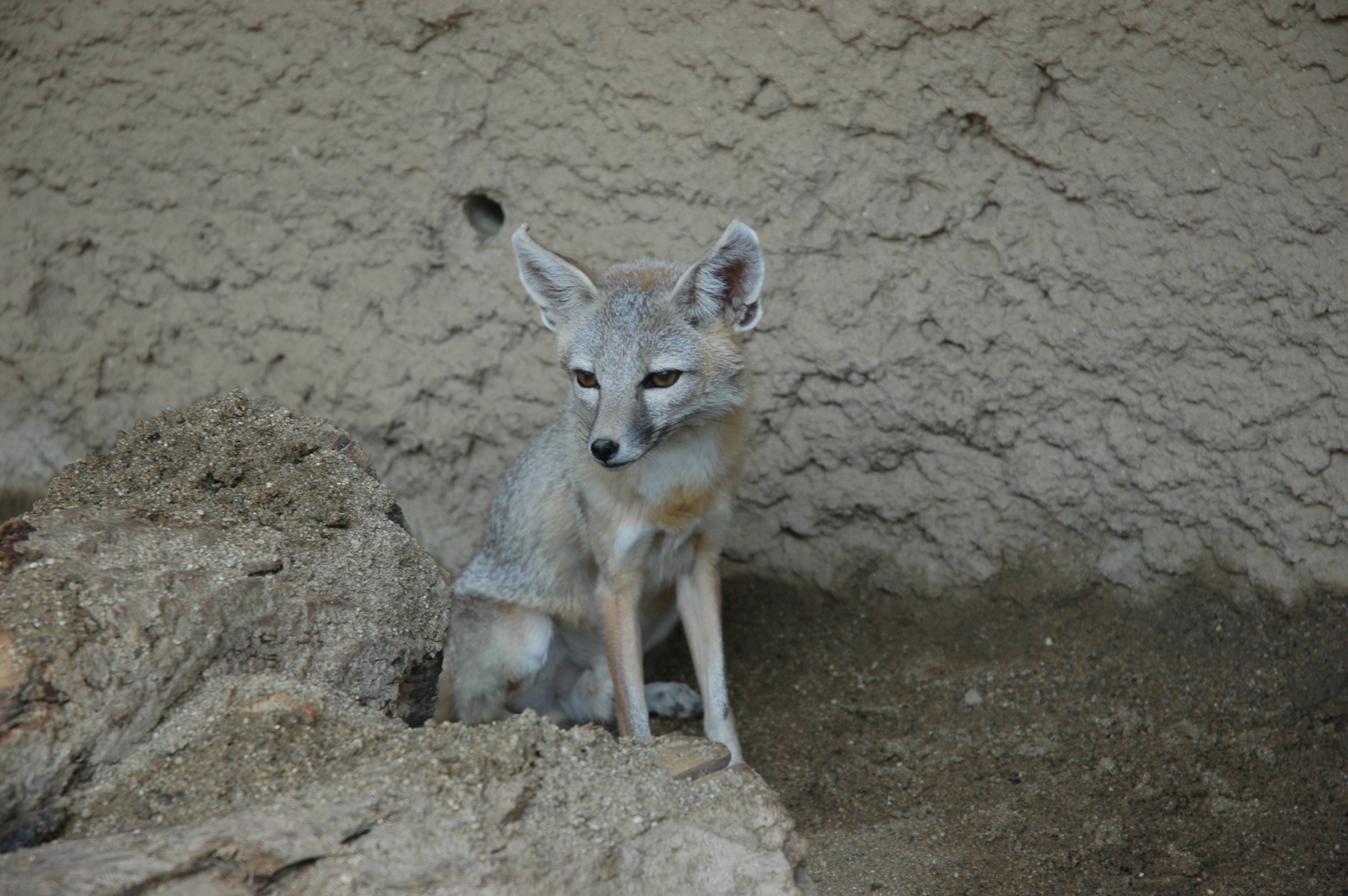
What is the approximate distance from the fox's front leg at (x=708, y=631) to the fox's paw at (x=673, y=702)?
544 mm

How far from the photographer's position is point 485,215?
5363 millimetres

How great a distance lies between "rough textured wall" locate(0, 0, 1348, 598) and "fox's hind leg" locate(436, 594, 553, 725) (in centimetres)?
140

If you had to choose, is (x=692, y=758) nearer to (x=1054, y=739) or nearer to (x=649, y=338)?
(x=649, y=338)

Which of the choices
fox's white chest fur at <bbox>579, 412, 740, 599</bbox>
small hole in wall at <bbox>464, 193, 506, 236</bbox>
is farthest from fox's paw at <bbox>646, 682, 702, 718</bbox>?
small hole in wall at <bbox>464, 193, 506, 236</bbox>

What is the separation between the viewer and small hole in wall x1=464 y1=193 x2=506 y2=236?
5.32 meters

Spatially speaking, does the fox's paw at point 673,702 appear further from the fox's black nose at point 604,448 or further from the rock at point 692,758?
the rock at point 692,758

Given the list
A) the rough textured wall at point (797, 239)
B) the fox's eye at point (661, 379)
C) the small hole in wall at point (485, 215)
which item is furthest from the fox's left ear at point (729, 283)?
the small hole in wall at point (485, 215)

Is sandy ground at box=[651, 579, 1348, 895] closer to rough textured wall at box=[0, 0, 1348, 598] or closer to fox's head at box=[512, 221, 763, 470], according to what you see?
rough textured wall at box=[0, 0, 1348, 598]

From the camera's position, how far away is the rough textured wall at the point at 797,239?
4.15 meters

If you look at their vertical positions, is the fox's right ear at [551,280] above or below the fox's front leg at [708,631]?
above

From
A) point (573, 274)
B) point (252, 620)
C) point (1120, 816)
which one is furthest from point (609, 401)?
point (1120, 816)

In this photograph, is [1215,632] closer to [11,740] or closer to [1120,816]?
[1120,816]

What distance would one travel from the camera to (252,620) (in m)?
2.66

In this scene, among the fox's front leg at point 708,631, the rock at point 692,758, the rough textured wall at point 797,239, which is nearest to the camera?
the rock at point 692,758
